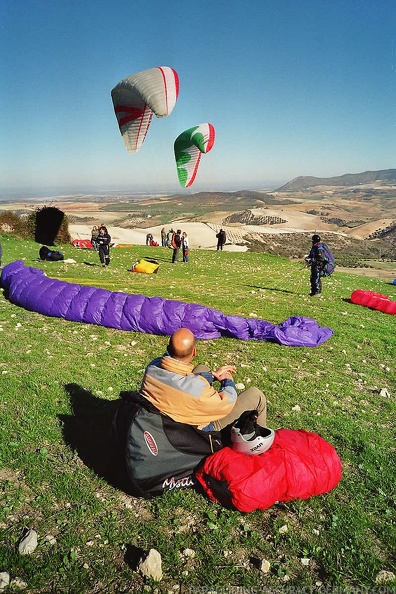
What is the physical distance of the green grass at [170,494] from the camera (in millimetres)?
3582

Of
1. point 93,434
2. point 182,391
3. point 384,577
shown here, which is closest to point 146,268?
point 93,434

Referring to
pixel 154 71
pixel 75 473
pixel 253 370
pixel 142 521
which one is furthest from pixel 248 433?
pixel 154 71

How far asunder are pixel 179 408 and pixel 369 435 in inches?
139

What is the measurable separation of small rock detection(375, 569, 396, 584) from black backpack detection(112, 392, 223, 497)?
1933 millimetres

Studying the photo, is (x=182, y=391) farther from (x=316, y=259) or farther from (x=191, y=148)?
(x=191, y=148)

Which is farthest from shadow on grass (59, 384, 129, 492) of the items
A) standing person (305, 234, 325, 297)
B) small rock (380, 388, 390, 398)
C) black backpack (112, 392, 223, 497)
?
standing person (305, 234, 325, 297)

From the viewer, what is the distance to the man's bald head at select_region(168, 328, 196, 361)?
A: 14.1 feet

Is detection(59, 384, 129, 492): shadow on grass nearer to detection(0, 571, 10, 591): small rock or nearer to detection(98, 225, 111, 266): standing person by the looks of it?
detection(0, 571, 10, 591): small rock

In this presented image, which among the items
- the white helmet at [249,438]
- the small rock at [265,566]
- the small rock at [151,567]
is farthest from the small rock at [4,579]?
the white helmet at [249,438]

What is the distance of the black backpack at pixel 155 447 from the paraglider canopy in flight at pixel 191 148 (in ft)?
59.4

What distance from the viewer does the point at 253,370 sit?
8312 mm

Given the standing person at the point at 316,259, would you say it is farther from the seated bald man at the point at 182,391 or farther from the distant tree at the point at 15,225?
the distant tree at the point at 15,225

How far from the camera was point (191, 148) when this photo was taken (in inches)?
845

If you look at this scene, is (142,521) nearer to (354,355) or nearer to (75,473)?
(75,473)
